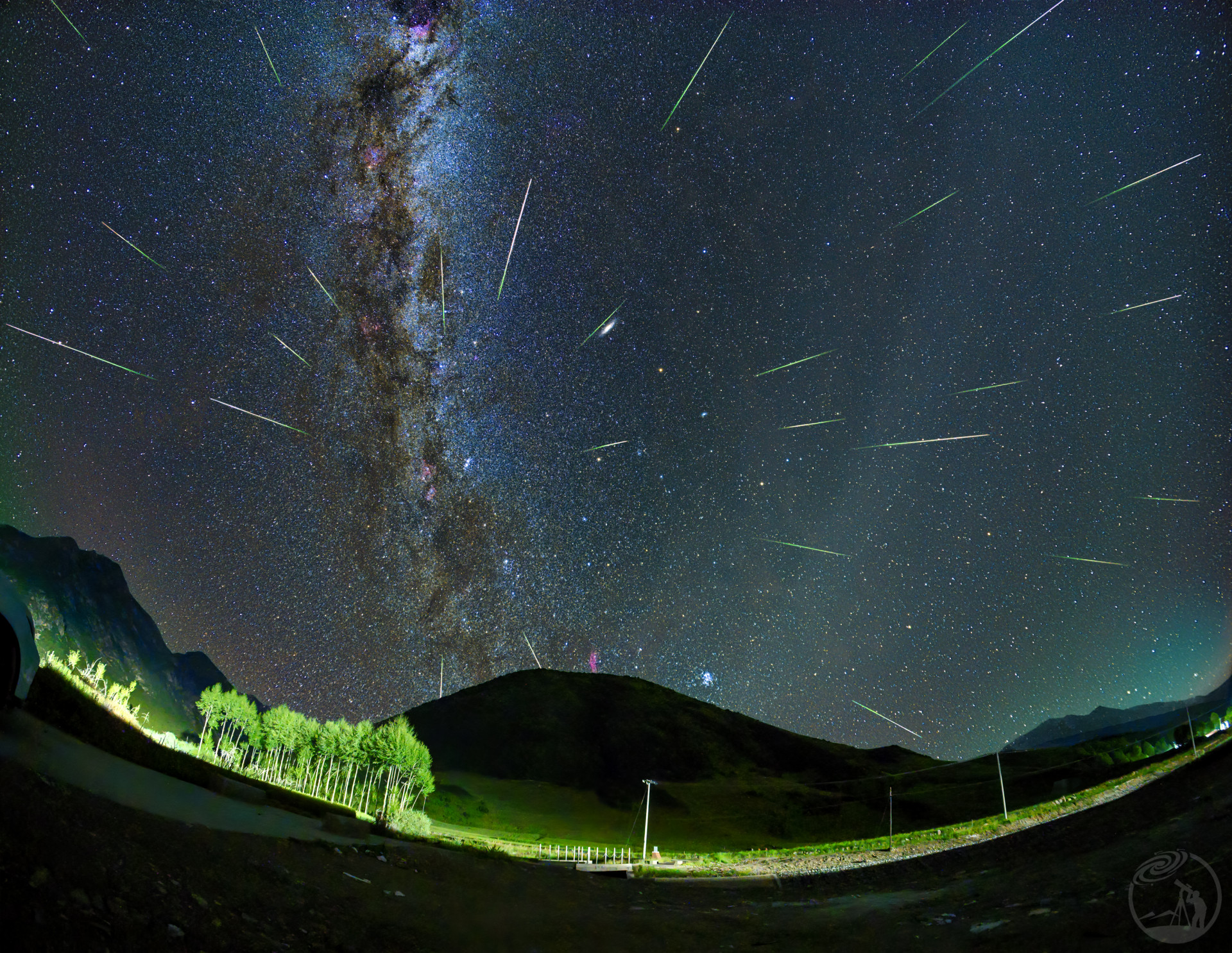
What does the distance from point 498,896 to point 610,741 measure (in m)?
127

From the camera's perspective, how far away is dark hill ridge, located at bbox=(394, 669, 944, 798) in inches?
4953

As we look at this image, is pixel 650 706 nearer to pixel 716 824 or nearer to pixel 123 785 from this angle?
pixel 716 824

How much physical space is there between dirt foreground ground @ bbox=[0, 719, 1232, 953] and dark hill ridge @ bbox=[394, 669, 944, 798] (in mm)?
107183

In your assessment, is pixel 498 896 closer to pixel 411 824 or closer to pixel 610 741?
pixel 411 824

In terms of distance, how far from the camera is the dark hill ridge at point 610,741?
126 m

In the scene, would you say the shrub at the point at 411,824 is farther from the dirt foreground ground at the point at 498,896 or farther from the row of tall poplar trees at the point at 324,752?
the dirt foreground ground at the point at 498,896

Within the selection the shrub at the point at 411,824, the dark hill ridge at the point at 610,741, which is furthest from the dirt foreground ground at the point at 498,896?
the dark hill ridge at the point at 610,741

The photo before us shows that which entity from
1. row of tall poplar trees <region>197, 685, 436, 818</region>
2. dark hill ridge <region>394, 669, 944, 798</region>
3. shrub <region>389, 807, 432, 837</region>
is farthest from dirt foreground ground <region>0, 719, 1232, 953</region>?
dark hill ridge <region>394, 669, 944, 798</region>

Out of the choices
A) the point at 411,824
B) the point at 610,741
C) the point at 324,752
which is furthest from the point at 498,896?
the point at 610,741

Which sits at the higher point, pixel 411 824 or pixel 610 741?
pixel 610 741

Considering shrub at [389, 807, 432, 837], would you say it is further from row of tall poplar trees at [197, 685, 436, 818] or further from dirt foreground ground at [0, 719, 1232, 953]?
dirt foreground ground at [0, 719, 1232, 953]

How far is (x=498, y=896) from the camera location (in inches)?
768

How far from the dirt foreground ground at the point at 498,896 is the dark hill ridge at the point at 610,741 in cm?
10718

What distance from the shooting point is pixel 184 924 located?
26.3ft
